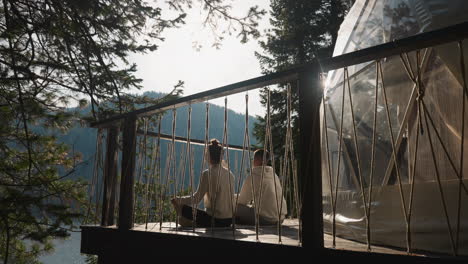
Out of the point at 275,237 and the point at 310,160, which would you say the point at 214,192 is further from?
the point at 310,160

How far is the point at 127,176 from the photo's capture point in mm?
3623

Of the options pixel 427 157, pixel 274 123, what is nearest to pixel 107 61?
pixel 427 157

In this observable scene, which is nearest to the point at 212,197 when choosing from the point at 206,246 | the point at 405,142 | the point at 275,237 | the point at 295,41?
the point at 206,246

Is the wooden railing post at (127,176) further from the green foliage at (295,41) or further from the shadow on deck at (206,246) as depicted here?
the green foliage at (295,41)

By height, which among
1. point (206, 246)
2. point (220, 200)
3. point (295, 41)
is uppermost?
point (295, 41)

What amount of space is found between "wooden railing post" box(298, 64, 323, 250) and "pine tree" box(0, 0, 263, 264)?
2.13m

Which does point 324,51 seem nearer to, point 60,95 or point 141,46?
point 141,46

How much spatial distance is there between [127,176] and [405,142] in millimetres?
2445

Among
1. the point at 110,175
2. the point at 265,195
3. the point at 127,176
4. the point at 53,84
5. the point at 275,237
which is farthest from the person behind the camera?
the point at 53,84

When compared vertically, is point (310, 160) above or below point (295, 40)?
below

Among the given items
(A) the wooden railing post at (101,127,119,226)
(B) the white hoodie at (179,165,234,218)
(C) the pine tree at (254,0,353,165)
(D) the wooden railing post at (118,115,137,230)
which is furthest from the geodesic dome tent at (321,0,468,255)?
(C) the pine tree at (254,0,353,165)

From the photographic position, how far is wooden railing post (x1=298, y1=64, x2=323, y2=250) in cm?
202

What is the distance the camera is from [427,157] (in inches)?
96.6

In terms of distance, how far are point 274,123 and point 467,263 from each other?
1350cm
